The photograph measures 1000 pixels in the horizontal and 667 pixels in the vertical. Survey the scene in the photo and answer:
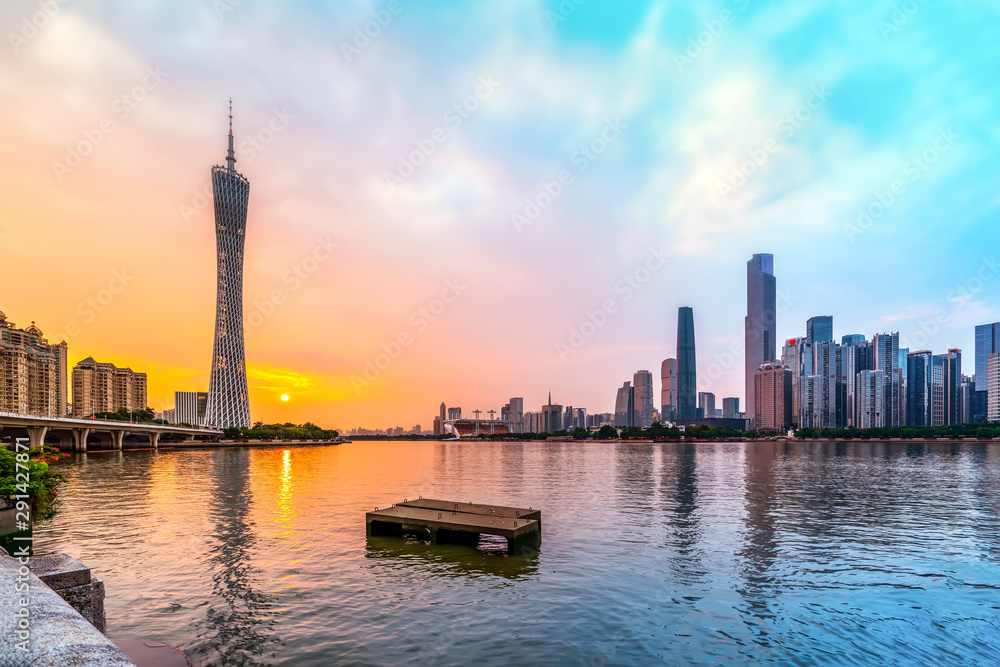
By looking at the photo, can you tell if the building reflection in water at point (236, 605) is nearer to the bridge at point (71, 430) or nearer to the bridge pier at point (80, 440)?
the bridge at point (71, 430)

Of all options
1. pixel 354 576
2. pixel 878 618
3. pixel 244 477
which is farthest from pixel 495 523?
pixel 244 477

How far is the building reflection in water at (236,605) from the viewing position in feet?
56.7

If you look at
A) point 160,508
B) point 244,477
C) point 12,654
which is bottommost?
point 244,477

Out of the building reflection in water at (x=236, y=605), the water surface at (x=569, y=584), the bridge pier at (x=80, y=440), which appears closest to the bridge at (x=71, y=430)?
the bridge pier at (x=80, y=440)

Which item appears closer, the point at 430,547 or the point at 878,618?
the point at 878,618

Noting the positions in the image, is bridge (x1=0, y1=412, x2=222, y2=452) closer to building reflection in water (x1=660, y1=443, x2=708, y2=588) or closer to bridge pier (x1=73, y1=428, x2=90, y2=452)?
bridge pier (x1=73, y1=428, x2=90, y2=452)

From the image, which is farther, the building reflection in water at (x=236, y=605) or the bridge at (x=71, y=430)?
the bridge at (x=71, y=430)

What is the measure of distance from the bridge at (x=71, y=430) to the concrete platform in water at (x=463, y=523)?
303ft

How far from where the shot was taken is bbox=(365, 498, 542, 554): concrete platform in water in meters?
30.5

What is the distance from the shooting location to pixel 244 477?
257 feet

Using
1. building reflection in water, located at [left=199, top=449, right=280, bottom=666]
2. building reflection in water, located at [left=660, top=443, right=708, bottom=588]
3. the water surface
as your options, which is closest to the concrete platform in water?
the water surface

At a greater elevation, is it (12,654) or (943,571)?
(12,654)

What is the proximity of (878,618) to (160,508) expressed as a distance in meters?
50.9

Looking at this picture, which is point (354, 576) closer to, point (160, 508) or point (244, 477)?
point (160, 508)
